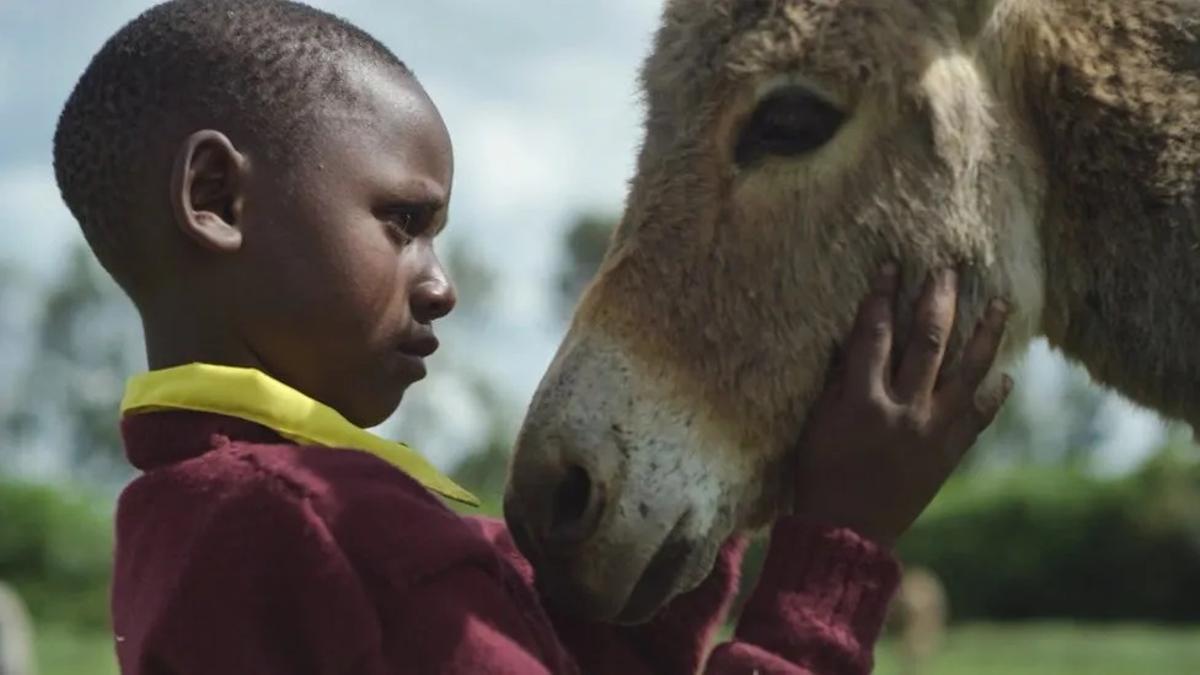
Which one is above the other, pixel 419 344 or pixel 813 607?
pixel 419 344

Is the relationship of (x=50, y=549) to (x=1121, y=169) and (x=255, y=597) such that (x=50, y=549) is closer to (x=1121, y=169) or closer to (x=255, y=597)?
(x=1121, y=169)

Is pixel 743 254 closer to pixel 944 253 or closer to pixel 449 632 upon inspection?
pixel 944 253

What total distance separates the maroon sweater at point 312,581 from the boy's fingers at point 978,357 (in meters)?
0.44

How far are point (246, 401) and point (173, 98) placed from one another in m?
0.45

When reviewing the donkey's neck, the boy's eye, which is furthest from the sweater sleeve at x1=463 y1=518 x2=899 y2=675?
the donkey's neck

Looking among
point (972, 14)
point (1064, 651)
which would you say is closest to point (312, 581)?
point (972, 14)

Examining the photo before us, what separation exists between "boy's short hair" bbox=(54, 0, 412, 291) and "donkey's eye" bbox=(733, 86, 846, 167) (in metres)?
0.68

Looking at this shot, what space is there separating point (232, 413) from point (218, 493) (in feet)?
0.54

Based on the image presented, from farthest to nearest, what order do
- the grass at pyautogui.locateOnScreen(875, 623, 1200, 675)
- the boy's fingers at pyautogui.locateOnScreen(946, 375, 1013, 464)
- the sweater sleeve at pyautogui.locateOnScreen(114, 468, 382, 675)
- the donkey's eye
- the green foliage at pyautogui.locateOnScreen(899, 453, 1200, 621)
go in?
the green foliage at pyautogui.locateOnScreen(899, 453, 1200, 621) → the grass at pyautogui.locateOnScreen(875, 623, 1200, 675) → the donkey's eye → the boy's fingers at pyautogui.locateOnScreen(946, 375, 1013, 464) → the sweater sleeve at pyautogui.locateOnScreen(114, 468, 382, 675)

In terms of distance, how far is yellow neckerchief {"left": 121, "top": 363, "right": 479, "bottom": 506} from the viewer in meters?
2.21

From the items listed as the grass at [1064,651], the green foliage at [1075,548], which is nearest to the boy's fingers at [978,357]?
the grass at [1064,651]

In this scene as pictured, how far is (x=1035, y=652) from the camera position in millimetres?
21469

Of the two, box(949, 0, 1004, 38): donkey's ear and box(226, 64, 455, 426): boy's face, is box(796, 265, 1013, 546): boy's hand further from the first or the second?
box(226, 64, 455, 426): boy's face

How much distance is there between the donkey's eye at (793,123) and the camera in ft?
9.05
